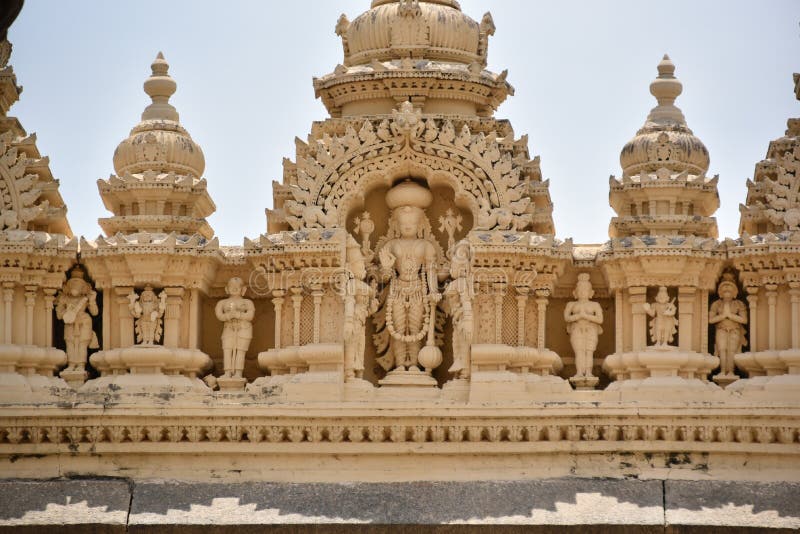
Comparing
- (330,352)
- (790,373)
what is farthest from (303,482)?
(790,373)

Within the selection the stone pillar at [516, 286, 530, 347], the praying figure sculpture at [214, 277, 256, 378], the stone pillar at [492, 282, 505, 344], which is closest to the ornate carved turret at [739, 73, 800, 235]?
the stone pillar at [516, 286, 530, 347]

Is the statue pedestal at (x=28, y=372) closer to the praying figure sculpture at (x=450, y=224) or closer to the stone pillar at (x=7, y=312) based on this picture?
the stone pillar at (x=7, y=312)

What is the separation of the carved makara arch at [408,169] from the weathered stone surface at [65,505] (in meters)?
3.29

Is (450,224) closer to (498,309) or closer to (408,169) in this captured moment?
(408,169)

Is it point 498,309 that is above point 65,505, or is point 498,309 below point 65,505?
above

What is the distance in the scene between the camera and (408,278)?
12664mm

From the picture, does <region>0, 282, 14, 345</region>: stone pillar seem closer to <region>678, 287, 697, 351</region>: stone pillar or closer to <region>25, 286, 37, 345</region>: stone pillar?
<region>25, 286, 37, 345</region>: stone pillar

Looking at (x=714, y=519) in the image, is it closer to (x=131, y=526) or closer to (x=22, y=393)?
(x=131, y=526)

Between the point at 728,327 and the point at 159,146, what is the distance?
20.5 ft

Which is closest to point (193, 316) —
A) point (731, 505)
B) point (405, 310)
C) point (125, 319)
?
point (125, 319)

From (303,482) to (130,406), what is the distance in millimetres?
1808

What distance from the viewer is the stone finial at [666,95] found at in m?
13.1

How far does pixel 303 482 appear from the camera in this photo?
1144cm

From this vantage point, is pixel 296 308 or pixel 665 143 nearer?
pixel 296 308
